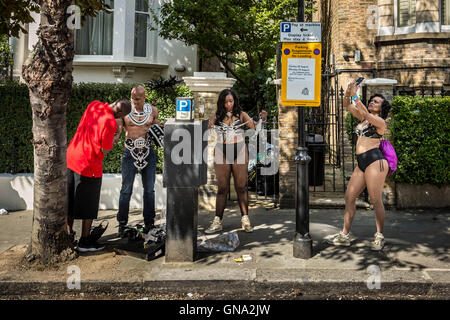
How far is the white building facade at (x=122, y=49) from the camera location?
36.3 ft

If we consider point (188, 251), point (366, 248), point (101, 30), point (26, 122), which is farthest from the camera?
point (101, 30)

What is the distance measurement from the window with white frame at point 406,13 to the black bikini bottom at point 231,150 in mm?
8467

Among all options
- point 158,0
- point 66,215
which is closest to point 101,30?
point 158,0

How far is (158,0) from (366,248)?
30.8 feet

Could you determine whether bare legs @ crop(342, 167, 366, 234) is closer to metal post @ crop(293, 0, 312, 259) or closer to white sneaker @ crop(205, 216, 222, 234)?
metal post @ crop(293, 0, 312, 259)

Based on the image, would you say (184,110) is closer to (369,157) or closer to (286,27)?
(286,27)

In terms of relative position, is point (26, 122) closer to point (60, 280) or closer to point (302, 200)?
point (60, 280)

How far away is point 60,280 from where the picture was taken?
412 cm

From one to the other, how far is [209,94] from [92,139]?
3.21m

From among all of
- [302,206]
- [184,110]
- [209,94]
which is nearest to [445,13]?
[209,94]

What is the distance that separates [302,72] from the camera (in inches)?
191

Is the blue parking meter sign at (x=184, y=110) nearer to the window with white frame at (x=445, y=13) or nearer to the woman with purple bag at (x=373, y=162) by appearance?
the woman with purple bag at (x=373, y=162)
